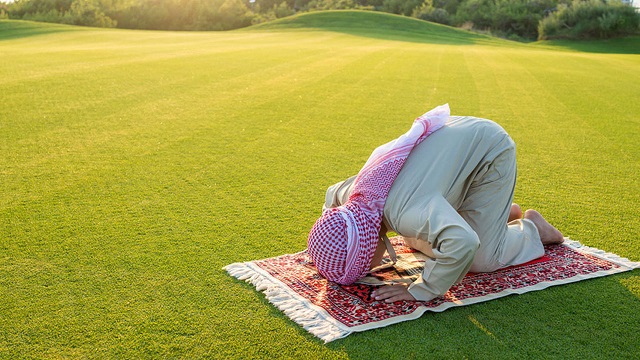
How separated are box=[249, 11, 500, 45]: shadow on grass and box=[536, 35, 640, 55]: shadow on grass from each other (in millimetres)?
3729

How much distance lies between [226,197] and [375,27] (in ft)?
106

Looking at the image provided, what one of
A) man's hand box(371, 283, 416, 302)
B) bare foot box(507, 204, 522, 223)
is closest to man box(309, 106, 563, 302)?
man's hand box(371, 283, 416, 302)

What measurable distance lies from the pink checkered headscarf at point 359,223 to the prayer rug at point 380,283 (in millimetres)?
184

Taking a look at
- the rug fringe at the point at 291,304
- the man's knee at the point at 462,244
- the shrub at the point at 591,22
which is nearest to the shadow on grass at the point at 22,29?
the rug fringe at the point at 291,304

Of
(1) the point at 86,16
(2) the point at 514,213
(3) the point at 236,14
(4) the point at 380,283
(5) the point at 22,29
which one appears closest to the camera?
(4) the point at 380,283

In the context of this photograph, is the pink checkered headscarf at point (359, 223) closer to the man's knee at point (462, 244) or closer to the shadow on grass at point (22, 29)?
the man's knee at point (462, 244)

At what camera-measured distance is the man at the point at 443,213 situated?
129 inches

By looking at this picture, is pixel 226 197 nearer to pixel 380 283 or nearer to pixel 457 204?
pixel 380 283

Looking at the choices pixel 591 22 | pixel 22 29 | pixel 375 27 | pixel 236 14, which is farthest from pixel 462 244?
pixel 236 14

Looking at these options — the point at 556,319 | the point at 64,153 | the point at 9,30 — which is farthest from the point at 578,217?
the point at 9,30

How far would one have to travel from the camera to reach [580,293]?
3.72 metres

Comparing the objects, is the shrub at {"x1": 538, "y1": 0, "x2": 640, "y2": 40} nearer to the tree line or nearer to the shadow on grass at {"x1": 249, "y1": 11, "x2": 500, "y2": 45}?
the tree line

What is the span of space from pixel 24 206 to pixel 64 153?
5.45ft

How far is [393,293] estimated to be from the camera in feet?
11.6
